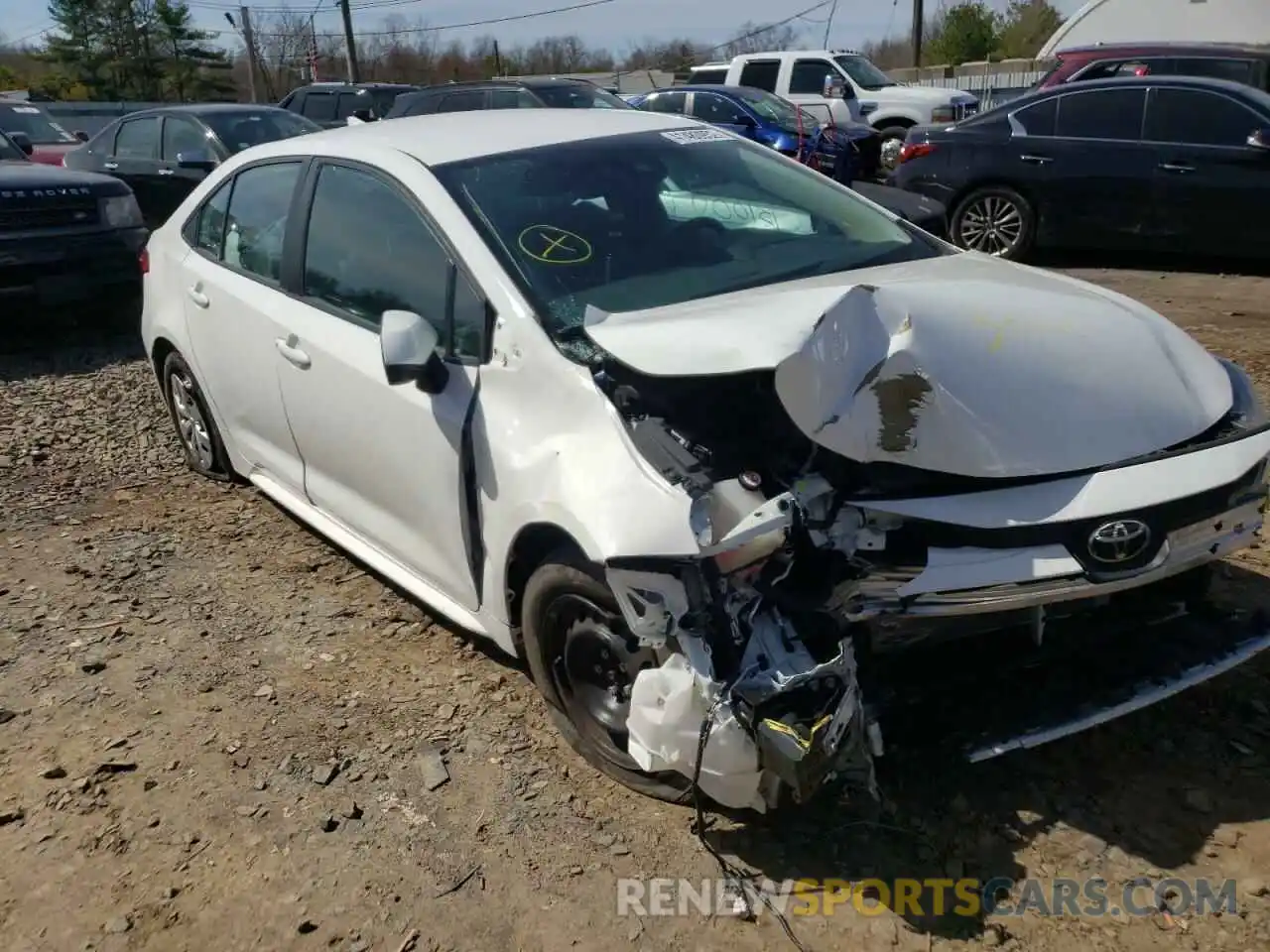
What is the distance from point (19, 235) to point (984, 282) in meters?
6.79

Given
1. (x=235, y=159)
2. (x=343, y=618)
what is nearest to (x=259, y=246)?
(x=235, y=159)

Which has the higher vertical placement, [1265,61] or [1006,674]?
[1265,61]

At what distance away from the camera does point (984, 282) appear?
→ 10.9 feet

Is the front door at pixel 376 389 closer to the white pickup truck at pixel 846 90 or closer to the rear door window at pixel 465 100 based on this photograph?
the rear door window at pixel 465 100

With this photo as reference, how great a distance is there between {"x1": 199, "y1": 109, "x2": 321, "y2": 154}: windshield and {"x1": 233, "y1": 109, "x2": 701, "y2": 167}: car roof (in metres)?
7.01

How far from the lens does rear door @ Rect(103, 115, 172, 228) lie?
35.7 ft

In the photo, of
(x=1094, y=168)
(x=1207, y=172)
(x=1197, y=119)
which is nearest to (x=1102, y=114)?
(x=1094, y=168)

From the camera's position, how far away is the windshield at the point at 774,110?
1347cm

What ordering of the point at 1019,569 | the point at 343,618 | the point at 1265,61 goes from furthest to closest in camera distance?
the point at 1265,61 → the point at 343,618 → the point at 1019,569

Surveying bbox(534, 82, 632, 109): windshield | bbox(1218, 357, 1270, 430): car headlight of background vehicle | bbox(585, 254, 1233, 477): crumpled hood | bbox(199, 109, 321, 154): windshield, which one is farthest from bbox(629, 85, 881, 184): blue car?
bbox(585, 254, 1233, 477): crumpled hood

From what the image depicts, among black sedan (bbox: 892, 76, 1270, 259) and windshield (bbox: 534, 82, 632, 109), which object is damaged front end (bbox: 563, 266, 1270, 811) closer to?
black sedan (bbox: 892, 76, 1270, 259)

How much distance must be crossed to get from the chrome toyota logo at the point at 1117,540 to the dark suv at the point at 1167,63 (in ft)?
37.0

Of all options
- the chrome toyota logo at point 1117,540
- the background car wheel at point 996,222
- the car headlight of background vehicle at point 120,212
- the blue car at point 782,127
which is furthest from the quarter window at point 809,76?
the chrome toyota logo at point 1117,540

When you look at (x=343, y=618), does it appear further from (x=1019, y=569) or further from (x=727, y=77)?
(x=727, y=77)
